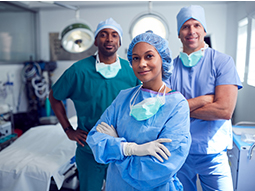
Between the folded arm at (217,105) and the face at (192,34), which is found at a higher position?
the face at (192,34)

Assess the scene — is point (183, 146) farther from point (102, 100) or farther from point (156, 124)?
point (102, 100)

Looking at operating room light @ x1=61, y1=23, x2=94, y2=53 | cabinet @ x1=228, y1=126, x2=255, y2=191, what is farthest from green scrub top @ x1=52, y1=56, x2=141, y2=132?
cabinet @ x1=228, y1=126, x2=255, y2=191

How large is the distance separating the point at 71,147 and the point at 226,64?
1.64 metres

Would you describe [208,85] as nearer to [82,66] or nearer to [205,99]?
[205,99]

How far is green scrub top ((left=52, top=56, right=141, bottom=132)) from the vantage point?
63.0 inches

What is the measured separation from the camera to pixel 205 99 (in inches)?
50.9

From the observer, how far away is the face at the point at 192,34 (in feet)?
4.58

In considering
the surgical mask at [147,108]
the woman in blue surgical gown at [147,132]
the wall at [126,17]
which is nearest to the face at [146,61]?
the woman in blue surgical gown at [147,132]

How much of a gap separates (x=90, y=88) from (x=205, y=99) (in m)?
0.78

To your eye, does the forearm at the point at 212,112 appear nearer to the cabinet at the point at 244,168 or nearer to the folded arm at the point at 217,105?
the folded arm at the point at 217,105

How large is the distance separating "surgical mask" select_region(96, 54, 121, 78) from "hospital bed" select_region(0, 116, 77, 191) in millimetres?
910

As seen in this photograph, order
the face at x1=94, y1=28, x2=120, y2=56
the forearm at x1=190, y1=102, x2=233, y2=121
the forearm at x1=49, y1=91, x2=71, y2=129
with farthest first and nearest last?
the forearm at x1=49, y1=91, x2=71, y2=129, the face at x1=94, y1=28, x2=120, y2=56, the forearm at x1=190, y1=102, x2=233, y2=121

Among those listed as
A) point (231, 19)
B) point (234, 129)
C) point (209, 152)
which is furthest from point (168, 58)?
point (231, 19)

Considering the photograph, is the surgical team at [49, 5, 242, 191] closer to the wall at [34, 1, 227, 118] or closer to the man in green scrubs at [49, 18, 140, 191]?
the man in green scrubs at [49, 18, 140, 191]
